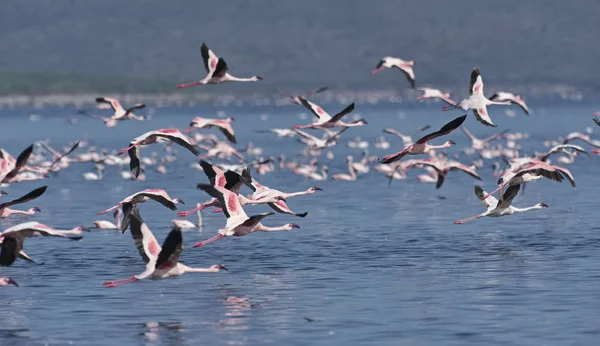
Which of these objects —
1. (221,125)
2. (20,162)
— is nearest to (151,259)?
(20,162)

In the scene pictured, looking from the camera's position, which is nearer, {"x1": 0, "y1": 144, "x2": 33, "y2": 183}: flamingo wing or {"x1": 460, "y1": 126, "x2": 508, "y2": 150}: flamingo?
{"x1": 0, "y1": 144, "x2": 33, "y2": 183}: flamingo wing

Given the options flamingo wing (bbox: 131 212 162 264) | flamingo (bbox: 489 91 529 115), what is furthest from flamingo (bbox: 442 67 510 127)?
flamingo wing (bbox: 131 212 162 264)

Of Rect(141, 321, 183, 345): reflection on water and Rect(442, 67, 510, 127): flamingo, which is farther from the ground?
Rect(442, 67, 510, 127): flamingo

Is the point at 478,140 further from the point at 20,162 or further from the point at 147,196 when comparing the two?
the point at 20,162

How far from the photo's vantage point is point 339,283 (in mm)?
25266

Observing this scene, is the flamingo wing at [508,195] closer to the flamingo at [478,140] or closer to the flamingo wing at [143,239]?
the flamingo wing at [143,239]

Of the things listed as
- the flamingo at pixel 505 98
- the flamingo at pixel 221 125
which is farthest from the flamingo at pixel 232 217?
the flamingo at pixel 505 98

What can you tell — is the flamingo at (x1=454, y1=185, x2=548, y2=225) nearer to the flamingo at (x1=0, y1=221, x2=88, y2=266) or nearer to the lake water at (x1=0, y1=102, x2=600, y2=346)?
the lake water at (x1=0, y1=102, x2=600, y2=346)

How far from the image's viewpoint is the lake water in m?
20.9

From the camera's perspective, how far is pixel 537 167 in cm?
2617

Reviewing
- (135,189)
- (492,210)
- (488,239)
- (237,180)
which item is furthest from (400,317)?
(135,189)

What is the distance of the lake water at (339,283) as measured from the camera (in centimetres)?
2088

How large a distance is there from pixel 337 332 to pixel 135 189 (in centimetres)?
3209

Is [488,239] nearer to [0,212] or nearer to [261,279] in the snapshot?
[261,279]
